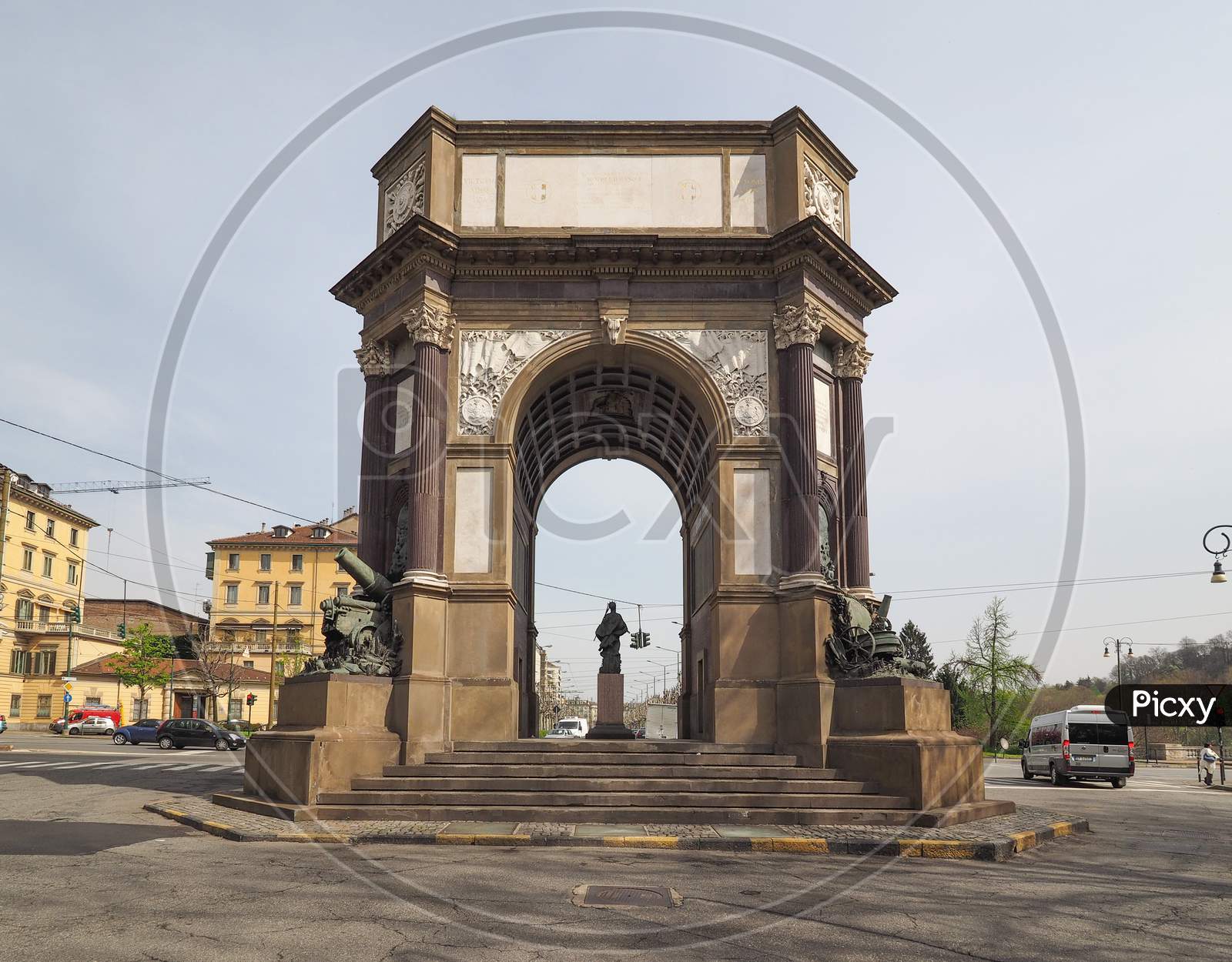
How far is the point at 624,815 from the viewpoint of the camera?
15.4 meters

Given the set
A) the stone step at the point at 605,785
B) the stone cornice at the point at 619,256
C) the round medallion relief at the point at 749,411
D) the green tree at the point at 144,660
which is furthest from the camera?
the green tree at the point at 144,660

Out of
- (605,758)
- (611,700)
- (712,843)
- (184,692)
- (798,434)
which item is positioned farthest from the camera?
(184,692)

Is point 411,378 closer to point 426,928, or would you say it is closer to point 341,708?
point 341,708

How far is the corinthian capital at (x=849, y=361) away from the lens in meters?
21.5

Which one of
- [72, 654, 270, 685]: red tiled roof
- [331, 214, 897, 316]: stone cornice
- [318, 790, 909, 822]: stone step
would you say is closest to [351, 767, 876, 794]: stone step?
[318, 790, 909, 822]: stone step

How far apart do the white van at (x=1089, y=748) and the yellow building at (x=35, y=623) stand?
61947mm

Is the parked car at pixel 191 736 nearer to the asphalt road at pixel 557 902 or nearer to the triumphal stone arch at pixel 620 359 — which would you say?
the triumphal stone arch at pixel 620 359

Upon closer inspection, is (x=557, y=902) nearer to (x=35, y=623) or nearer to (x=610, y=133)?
(x=610, y=133)

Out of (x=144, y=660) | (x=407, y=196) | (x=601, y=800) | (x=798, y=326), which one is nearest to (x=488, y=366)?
(x=407, y=196)

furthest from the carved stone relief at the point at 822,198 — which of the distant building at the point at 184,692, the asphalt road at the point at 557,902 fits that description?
the distant building at the point at 184,692

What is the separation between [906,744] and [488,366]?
35.1 feet

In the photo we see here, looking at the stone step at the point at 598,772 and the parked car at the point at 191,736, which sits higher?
the stone step at the point at 598,772

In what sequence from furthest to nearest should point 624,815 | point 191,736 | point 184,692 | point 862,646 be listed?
point 184,692
point 191,736
point 862,646
point 624,815

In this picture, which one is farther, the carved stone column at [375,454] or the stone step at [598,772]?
Answer: the carved stone column at [375,454]
